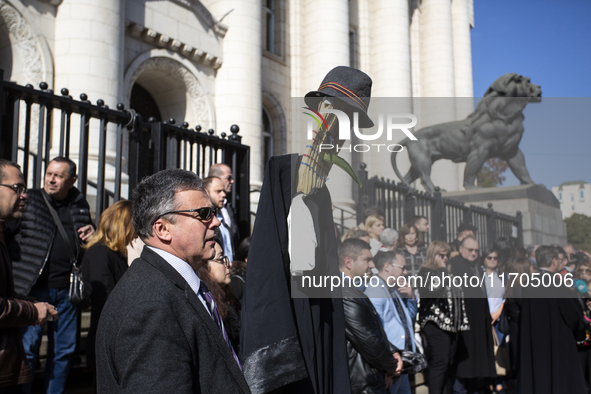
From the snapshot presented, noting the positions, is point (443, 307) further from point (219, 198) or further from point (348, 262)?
point (219, 198)

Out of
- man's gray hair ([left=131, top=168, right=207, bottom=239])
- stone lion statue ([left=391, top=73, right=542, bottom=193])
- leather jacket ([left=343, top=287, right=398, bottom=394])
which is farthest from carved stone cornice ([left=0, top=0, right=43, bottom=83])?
man's gray hair ([left=131, top=168, right=207, bottom=239])

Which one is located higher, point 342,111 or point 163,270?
point 342,111

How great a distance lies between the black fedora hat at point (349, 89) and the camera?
2316 mm

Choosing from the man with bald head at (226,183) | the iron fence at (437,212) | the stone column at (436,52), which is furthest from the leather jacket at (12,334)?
the stone column at (436,52)

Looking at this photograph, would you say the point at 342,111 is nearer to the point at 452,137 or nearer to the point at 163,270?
the point at 163,270

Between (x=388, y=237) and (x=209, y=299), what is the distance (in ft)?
13.9

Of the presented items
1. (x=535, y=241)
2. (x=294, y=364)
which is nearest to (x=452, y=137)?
(x=535, y=241)

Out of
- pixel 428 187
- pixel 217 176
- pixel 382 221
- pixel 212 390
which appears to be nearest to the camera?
pixel 212 390

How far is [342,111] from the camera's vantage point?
2.34 meters

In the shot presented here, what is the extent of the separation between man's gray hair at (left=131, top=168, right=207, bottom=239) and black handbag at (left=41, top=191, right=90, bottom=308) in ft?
7.23

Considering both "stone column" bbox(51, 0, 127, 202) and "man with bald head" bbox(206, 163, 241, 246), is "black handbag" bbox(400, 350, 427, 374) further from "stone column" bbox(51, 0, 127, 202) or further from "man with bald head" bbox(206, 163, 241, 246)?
"stone column" bbox(51, 0, 127, 202)

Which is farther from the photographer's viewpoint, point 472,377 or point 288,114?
point 288,114

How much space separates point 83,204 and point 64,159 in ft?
1.28

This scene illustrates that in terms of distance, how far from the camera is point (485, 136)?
8.32m
